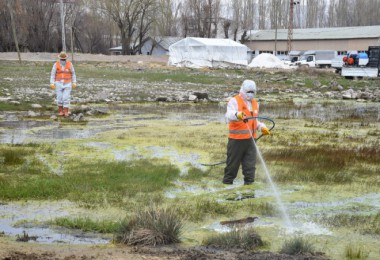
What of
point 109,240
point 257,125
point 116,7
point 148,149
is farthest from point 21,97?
point 116,7

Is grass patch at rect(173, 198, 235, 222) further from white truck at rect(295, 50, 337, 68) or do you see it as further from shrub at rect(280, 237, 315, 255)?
white truck at rect(295, 50, 337, 68)

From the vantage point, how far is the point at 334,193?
8766 millimetres

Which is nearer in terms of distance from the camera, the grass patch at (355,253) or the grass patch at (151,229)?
the grass patch at (355,253)

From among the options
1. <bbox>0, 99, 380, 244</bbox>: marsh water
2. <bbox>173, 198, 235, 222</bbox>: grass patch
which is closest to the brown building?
<bbox>0, 99, 380, 244</bbox>: marsh water

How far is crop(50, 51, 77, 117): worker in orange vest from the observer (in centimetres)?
1738

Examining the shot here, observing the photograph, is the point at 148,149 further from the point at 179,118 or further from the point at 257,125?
the point at 179,118

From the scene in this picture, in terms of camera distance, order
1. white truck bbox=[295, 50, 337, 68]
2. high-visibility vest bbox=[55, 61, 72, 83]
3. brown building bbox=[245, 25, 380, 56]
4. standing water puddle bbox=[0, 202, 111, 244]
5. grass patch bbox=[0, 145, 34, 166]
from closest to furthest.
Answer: standing water puddle bbox=[0, 202, 111, 244], grass patch bbox=[0, 145, 34, 166], high-visibility vest bbox=[55, 61, 72, 83], white truck bbox=[295, 50, 337, 68], brown building bbox=[245, 25, 380, 56]

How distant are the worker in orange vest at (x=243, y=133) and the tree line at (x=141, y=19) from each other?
145 feet

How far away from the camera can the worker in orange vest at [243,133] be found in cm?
891

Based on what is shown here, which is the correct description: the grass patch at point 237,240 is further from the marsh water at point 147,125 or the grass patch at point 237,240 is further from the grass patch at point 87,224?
the grass patch at point 87,224

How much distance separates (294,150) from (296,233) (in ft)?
18.6

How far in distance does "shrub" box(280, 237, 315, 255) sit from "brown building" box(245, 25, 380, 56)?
75.5 meters

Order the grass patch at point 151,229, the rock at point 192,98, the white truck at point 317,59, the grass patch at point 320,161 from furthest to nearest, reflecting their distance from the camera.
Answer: the white truck at point 317,59
the rock at point 192,98
the grass patch at point 320,161
the grass patch at point 151,229

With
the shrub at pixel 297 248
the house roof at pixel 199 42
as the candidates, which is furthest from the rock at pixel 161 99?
the house roof at pixel 199 42
